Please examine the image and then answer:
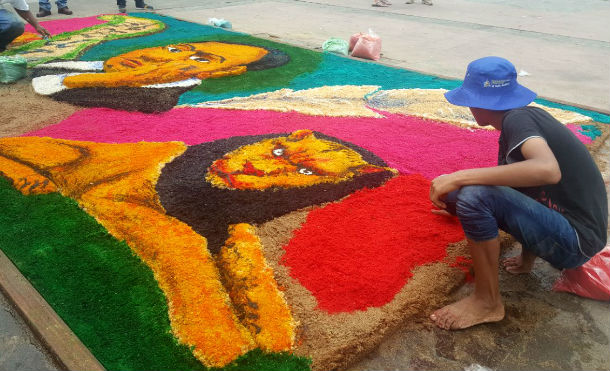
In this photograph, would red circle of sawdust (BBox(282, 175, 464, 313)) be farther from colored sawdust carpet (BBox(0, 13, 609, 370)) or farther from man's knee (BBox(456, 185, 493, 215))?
man's knee (BBox(456, 185, 493, 215))

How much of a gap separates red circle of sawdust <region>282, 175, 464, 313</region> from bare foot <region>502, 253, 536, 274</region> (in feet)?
0.85

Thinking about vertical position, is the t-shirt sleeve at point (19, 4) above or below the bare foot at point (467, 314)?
above

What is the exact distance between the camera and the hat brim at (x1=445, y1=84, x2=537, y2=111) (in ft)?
6.70

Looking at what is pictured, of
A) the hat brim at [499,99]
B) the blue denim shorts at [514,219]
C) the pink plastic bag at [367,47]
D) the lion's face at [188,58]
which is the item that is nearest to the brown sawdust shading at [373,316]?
the blue denim shorts at [514,219]

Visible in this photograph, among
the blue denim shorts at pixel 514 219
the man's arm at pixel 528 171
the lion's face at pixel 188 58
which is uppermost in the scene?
the man's arm at pixel 528 171

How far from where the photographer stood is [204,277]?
7.09 feet

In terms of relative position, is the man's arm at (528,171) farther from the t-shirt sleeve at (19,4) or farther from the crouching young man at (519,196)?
the t-shirt sleeve at (19,4)

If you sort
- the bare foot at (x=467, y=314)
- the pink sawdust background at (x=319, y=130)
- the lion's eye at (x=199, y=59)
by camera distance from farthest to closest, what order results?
the lion's eye at (x=199, y=59)
the pink sawdust background at (x=319, y=130)
the bare foot at (x=467, y=314)

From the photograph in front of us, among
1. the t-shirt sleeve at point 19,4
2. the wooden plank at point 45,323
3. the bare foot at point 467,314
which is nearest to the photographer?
the wooden plank at point 45,323

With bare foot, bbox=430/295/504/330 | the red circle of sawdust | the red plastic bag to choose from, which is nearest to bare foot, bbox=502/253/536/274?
the red plastic bag

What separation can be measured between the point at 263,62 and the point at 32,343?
4.36 meters

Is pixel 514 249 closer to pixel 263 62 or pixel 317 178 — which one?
pixel 317 178

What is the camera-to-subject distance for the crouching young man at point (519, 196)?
1871 mm

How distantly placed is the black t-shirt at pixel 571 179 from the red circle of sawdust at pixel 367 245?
2.08 feet
